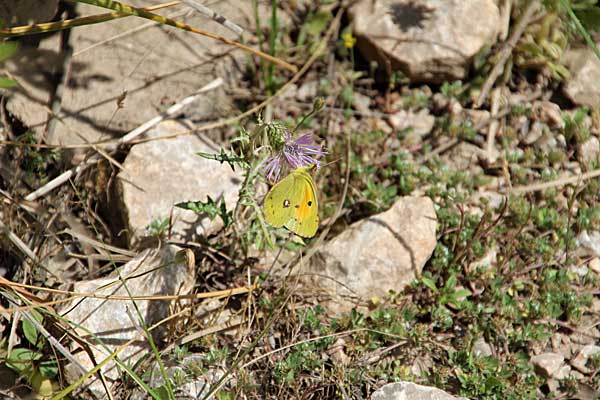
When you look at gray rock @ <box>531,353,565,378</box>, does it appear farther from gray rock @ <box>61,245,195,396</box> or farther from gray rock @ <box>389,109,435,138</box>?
gray rock @ <box>61,245,195,396</box>

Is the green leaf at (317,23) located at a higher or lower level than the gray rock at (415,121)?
higher

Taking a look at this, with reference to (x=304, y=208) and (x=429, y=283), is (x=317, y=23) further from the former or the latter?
(x=304, y=208)

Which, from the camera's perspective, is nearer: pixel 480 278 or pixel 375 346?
pixel 375 346

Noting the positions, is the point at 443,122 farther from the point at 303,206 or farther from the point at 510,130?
the point at 303,206

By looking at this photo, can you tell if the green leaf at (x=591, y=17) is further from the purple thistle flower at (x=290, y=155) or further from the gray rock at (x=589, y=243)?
the purple thistle flower at (x=290, y=155)

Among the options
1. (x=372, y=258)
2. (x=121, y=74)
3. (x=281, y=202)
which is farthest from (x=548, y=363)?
(x=121, y=74)

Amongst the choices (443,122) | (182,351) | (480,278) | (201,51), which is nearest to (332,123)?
(443,122)

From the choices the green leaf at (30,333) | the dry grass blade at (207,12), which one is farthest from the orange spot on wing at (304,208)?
the green leaf at (30,333)
